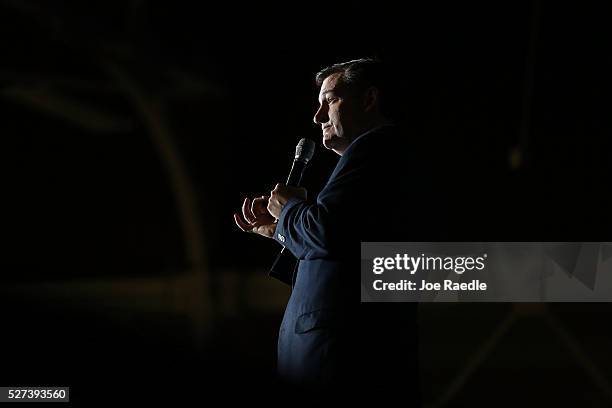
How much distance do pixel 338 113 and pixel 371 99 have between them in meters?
0.07

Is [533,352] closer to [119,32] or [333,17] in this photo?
[333,17]

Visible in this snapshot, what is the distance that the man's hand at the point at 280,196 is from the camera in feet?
4.00

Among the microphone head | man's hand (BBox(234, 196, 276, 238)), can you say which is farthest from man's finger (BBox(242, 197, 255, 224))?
the microphone head

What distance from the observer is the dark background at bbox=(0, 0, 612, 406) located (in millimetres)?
4145

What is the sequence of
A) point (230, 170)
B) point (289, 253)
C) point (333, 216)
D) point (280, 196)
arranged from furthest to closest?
1. point (230, 170)
2. point (289, 253)
3. point (280, 196)
4. point (333, 216)

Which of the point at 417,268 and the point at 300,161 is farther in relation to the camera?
the point at 300,161

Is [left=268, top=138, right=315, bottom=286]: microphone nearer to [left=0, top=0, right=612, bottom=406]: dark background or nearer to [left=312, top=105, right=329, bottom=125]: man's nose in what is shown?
[left=312, top=105, right=329, bottom=125]: man's nose

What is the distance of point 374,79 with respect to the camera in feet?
4.13

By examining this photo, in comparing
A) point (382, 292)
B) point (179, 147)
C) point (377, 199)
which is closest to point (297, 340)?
point (382, 292)

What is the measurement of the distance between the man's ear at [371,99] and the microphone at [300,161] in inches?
9.8

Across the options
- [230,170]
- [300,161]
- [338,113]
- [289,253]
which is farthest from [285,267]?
[230,170]

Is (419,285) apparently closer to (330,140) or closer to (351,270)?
(351,270)

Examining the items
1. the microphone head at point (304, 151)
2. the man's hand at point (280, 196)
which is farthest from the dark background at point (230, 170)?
the man's hand at point (280, 196)

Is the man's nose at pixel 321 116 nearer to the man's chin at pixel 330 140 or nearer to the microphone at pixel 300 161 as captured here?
the man's chin at pixel 330 140
